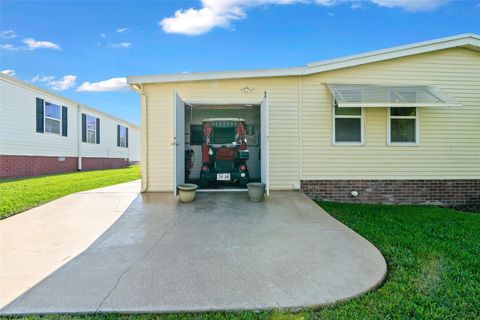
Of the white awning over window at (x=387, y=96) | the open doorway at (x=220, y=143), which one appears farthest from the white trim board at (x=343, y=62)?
the open doorway at (x=220, y=143)

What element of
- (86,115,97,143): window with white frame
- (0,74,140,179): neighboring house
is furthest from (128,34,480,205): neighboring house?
(86,115,97,143): window with white frame

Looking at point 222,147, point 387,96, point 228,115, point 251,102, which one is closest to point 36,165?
point 228,115

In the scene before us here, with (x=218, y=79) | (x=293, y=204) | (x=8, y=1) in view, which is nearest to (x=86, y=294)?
(x=293, y=204)

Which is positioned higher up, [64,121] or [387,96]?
[64,121]

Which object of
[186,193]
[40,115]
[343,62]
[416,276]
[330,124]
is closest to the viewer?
Answer: [416,276]

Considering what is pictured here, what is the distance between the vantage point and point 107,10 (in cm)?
805

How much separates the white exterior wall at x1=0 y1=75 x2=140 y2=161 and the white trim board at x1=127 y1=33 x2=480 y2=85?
24.4ft

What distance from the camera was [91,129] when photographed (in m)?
17.0

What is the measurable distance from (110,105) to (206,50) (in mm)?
13513

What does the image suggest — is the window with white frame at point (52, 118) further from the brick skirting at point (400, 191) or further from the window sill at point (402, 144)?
the window sill at point (402, 144)

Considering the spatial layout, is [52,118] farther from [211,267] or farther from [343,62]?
[211,267]

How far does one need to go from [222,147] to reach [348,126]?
3692mm

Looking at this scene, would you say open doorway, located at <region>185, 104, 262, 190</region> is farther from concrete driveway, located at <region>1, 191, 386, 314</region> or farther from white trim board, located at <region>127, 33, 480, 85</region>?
concrete driveway, located at <region>1, 191, 386, 314</region>

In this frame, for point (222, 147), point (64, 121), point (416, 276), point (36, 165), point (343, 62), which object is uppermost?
point (343, 62)
